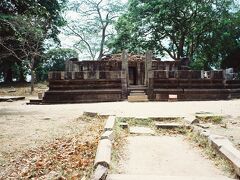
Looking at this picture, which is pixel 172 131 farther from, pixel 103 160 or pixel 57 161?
pixel 103 160

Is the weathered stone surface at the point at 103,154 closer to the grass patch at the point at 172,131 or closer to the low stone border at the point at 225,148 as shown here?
the low stone border at the point at 225,148

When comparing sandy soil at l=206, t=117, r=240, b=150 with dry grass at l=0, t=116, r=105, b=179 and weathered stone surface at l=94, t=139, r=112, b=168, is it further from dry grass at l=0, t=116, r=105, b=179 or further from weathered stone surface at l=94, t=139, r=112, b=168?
dry grass at l=0, t=116, r=105, b=179

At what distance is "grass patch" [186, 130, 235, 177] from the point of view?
183 inches

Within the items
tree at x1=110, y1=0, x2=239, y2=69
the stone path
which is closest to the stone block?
the stone path

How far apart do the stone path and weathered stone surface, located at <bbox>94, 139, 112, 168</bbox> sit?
0.83 ft

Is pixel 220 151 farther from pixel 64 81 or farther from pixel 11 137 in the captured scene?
pixel 64 81

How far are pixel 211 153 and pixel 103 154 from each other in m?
Result: 1.99

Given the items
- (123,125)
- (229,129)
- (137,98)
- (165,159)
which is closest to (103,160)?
(165,159)

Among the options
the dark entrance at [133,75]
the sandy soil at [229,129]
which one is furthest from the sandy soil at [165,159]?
the dark entrance at [133,75]

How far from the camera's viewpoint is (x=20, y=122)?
9.02m

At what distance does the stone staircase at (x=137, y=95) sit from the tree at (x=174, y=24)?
15108 mm

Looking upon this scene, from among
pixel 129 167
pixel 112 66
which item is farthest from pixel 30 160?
pixel 112 66

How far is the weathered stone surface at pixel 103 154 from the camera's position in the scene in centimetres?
436

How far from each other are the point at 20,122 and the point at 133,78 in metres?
15.5
